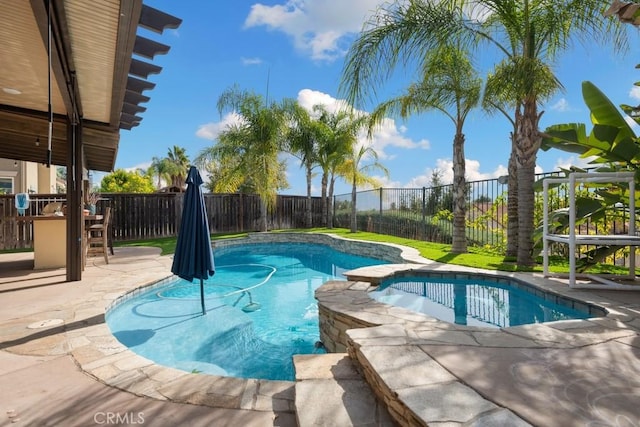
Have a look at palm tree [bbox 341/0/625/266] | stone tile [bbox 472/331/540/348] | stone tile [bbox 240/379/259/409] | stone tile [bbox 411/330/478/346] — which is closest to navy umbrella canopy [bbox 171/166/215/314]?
stone tile [bbox 240/379/259/409]

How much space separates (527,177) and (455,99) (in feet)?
9.39

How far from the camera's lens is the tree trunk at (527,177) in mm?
6289

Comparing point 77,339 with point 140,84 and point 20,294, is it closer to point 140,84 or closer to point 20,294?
point 20,294

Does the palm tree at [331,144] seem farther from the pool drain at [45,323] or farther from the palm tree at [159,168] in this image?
the palm tree at [159,168]

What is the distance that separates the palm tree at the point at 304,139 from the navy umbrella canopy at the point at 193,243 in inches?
456

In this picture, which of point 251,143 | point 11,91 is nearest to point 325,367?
point 11,91

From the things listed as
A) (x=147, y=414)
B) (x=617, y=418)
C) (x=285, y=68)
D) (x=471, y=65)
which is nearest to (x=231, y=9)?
(x=471, y=65)

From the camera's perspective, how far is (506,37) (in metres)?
6.63

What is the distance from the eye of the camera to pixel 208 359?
361 cm

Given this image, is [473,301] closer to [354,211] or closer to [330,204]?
[354,211]

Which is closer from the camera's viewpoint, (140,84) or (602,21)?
(140,84)

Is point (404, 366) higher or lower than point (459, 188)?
lower

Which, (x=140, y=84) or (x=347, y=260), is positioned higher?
(x=140, y=84)

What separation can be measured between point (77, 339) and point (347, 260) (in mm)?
7387
